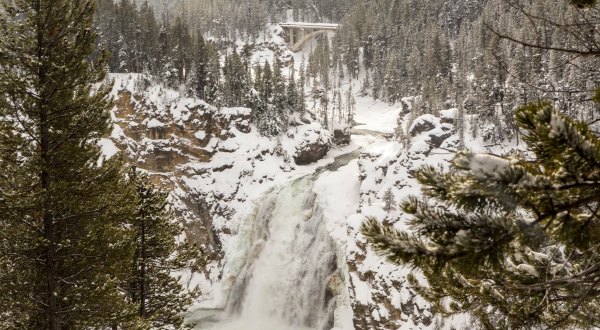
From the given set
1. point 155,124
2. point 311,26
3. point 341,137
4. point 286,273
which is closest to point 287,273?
point 286,273

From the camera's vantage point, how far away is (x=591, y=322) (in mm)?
5570

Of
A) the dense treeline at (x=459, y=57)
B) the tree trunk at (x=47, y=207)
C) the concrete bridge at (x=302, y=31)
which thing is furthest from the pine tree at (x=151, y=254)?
the concrete bridge at (x=302, y=31)

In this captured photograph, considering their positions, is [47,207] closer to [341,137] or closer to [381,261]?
[381,261]

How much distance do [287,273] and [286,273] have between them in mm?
94

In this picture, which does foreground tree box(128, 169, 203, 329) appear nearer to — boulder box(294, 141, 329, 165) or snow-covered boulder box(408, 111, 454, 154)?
snow-covered boulder box(408, 111, 454, 154)

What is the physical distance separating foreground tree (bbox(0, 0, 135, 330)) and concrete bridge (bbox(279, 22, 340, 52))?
10980cm

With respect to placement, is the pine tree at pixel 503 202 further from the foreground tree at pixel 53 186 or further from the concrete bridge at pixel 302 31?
the concrete bridge at pixel 302 31

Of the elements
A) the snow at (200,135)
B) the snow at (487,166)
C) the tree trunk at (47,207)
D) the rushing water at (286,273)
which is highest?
the snow at (487,166)

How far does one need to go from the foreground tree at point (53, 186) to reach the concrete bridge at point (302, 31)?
4323 inches

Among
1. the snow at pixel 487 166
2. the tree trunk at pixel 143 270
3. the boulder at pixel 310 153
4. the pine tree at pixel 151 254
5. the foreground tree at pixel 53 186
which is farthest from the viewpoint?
the boulder at pixel 310 153

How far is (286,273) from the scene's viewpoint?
33.5 m

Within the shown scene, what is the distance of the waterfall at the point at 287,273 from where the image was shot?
3084 cm

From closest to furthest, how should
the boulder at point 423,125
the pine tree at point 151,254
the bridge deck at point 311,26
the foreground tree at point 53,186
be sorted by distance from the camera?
the foreground tree at point 53,186 < the pine tree at point 151,254 < the boulder at point 423,125 < the bridge deck at point 311,26

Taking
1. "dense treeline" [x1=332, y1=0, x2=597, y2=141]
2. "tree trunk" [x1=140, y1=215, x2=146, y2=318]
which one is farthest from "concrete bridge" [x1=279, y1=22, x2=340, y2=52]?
"tree trunk" [x1=140, y1=215, x2=146, y2=318]
